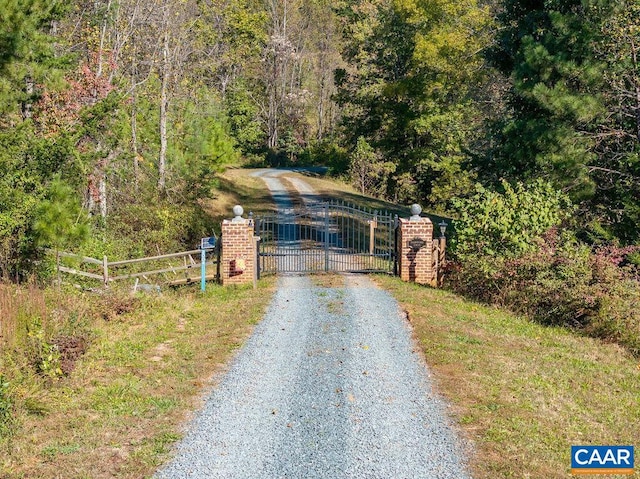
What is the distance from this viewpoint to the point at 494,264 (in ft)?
52.5

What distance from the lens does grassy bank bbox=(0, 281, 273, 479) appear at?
726cm

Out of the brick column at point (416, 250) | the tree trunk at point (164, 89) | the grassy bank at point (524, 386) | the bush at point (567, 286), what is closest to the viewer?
the grassy bank at point (524, 386)

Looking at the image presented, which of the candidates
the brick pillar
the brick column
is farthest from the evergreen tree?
the brick pillar

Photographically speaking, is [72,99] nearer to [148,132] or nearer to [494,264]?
[148,132]

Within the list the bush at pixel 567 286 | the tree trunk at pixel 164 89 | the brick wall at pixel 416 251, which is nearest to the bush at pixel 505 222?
the bush at pixel 567 286

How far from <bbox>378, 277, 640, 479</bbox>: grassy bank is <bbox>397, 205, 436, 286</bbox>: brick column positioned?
280 cm

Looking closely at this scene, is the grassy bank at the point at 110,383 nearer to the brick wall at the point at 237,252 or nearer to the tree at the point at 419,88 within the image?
the brick wall at the point at 237,252

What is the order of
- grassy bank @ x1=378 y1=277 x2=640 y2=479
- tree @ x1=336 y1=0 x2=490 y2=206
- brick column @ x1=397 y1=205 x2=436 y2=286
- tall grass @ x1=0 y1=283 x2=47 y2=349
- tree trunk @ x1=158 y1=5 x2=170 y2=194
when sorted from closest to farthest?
grassy bank @ x1=378 y1=277 x2=640 y2=479
tall grass @ x1=0 y1=283 x2=47 y2=349
brick column @ x1=397 y1=205 x2=436 y2=286
tree trunk @ x1=158 y1=5 x2=170 y2=194
tree @ x1=336 y1=0 x2=490 y2=206

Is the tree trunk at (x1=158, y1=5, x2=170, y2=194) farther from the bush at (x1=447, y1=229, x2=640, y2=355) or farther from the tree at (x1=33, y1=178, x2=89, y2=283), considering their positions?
the bush at (x1=447, y1=229, x2=640, y2=355)

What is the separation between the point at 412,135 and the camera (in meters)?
38.5

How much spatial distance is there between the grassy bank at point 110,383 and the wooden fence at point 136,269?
257 cm

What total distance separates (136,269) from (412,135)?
21.7 metres

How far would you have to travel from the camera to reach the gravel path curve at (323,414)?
719 cm

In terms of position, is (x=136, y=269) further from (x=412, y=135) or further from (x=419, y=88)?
(x=412, y=135)
